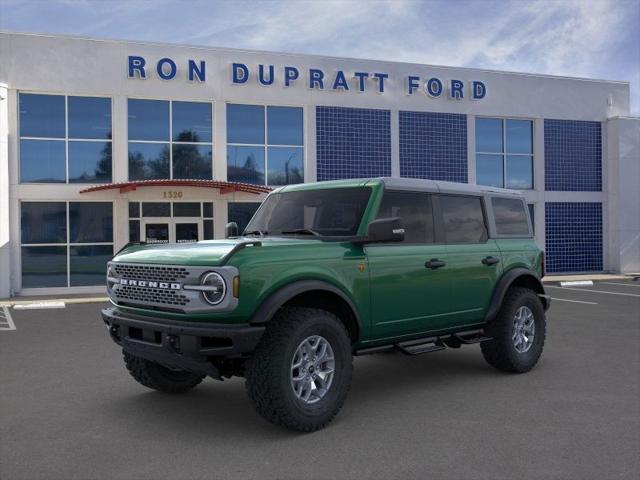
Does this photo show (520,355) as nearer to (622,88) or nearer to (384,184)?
(384,184)

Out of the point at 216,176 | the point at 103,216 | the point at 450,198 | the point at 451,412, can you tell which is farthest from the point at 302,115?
the point at 451,412

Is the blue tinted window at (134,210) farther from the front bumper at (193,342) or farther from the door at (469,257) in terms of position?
the front bumper at (193,342)

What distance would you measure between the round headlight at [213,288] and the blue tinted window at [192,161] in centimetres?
1517

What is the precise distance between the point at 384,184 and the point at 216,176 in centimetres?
1418

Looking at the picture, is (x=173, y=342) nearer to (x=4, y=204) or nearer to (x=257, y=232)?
(x=257, y=232)

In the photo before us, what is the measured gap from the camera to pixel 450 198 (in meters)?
6.55

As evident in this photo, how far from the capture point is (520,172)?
2348cm

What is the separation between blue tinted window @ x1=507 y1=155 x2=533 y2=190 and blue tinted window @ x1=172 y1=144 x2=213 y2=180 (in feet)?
36.8

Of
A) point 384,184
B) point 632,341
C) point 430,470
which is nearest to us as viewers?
point 430,470

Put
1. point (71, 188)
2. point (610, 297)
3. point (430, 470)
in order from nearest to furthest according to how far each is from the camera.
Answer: point (430, 470) → point (610, 297) → point (71, 188)

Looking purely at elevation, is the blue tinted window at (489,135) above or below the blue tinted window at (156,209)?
above

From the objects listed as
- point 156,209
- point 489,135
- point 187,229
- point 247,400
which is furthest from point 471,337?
point 489,135

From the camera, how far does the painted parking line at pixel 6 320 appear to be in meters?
11.4

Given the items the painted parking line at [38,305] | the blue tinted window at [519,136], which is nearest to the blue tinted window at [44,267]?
the painted parking line at [38,305]
